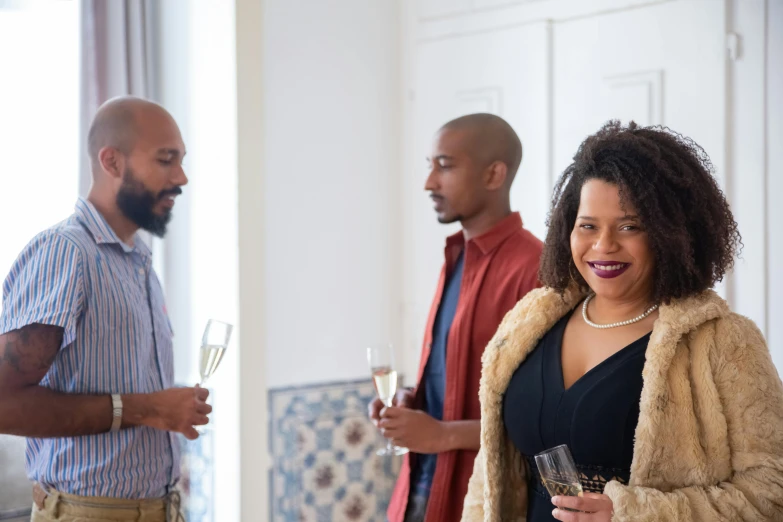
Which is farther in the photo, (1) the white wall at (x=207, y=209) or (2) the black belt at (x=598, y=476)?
(1) the white wall at (x=207, y=209)

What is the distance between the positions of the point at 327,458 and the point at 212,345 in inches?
60.0

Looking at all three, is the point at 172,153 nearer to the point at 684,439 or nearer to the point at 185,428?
the point at 185,428

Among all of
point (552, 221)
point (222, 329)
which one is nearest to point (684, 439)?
point (552, 221)

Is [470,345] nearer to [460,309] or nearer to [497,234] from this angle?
[460,309]

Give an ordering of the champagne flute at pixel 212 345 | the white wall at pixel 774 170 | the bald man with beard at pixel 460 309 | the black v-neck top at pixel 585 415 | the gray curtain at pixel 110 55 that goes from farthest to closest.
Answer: the gray curtain at pixel 110 55 < the white wall at pixel 774 170 < the bald man with beard at pixel 460 309 < the champagne flute at pixel 212 345 < the black v-neck top at pixel 585 415

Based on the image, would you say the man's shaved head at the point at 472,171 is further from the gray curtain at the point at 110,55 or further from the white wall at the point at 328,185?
the gray curtain at the point at 110,55

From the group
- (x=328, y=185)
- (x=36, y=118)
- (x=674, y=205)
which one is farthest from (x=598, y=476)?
(x=36, y=118)

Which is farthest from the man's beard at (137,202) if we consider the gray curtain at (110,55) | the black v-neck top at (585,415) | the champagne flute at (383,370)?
the black v-neck top at (585,415)

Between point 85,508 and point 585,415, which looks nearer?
point 585,415

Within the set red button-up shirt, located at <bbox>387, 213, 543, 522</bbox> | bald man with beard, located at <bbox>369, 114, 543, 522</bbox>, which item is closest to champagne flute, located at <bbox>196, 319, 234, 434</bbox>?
bald man with beard, located at <bbox>369, 114, 543, 522</bbox>

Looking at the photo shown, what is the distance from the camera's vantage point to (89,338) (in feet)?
6.77

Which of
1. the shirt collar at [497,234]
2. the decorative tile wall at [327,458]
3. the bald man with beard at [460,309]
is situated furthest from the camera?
the decorative tile wall at [327,458]

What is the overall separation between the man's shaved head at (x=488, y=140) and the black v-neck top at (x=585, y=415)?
0.76 m

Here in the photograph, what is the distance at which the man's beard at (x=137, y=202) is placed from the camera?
227 centimetres
